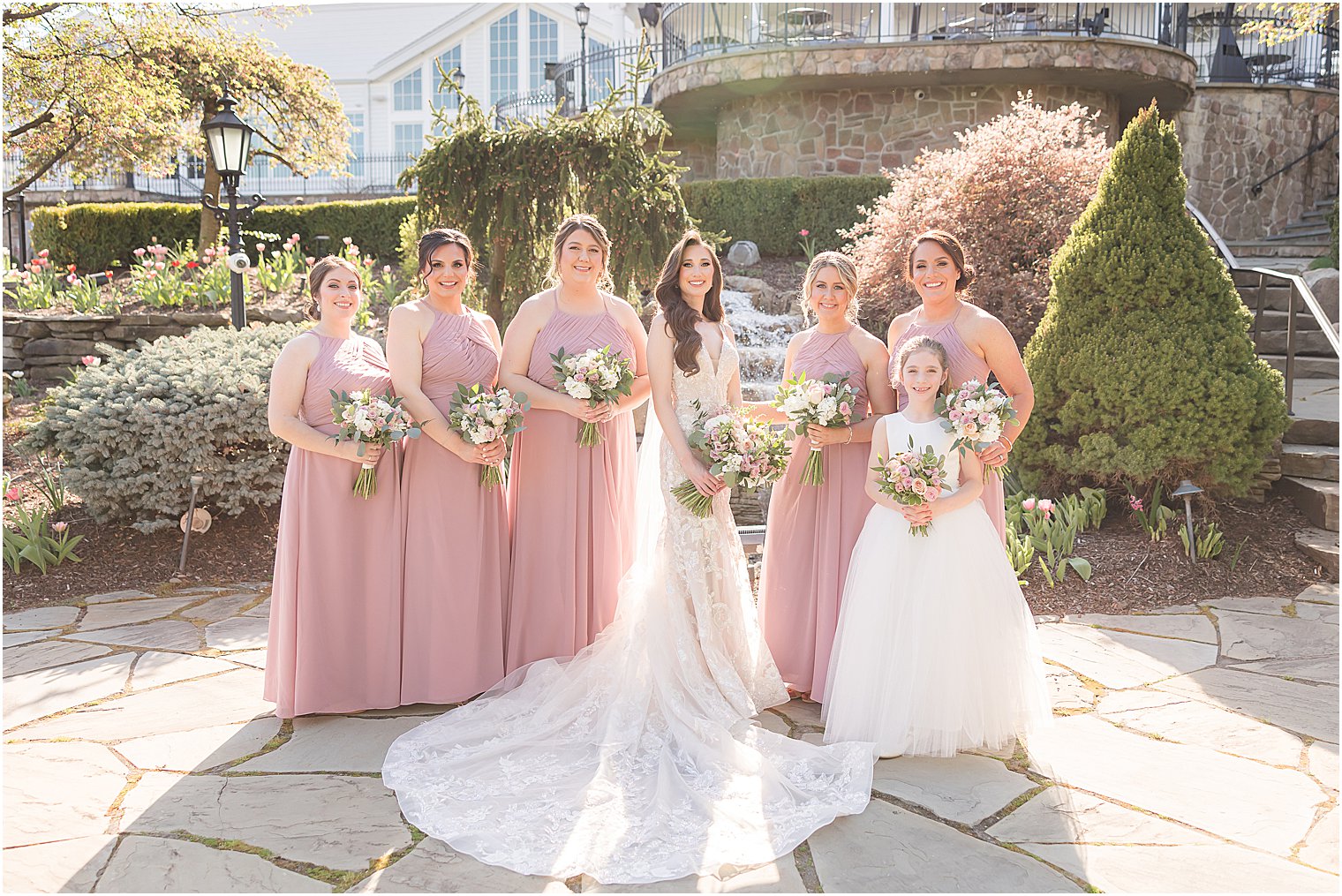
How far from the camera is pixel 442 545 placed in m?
4.48

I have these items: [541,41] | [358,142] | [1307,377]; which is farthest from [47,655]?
[358,142]

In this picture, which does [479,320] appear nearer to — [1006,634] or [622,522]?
[622,522]

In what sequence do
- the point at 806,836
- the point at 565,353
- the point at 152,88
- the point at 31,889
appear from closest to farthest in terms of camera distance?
1. the point at 31,889
2. the point at 806,836
3. the point at 565,353
4. the point at 152,88

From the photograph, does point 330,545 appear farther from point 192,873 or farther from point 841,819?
point 841,819

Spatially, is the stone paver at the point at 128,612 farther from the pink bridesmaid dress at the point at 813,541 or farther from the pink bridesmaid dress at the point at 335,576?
the pink bridesmaid dress at the point at 813,541

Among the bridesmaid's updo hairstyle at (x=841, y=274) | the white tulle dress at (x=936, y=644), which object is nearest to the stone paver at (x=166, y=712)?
the white tulle dress at (x=936, y=644)

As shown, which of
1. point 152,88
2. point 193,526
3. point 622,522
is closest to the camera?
point 622,522

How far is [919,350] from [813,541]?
107 cm

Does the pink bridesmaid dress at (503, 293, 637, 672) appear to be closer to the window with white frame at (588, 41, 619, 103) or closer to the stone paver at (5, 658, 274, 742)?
the stone paver at (5, 658, 274, 742)

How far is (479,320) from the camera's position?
4.63 m

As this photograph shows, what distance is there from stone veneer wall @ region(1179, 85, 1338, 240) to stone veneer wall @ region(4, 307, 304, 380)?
1580 centimetres

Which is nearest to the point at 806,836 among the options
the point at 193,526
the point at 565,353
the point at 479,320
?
the point at 565,353

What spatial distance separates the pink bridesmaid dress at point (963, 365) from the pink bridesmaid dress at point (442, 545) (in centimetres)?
199

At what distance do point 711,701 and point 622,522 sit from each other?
1.06m
